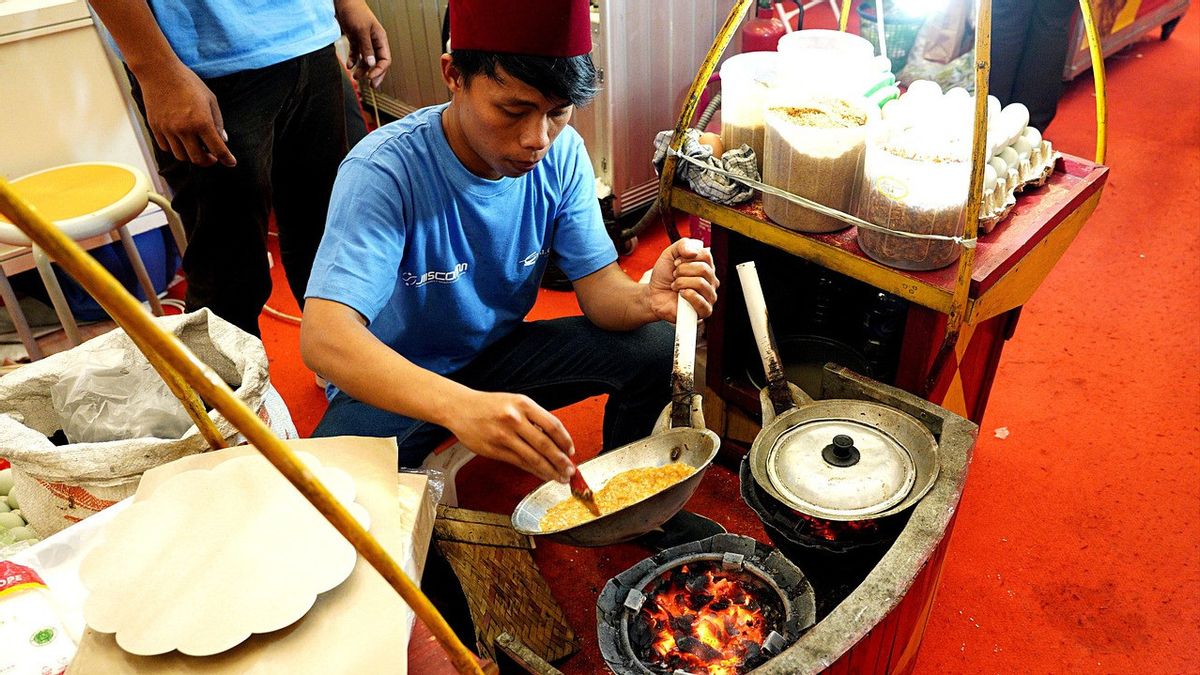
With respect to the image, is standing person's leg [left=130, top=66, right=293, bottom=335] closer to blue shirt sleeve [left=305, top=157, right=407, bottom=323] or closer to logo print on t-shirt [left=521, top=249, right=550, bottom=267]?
blue shirt sleeve [left=305, top=157, right=407, bottom=323]

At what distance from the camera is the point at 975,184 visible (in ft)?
5.09

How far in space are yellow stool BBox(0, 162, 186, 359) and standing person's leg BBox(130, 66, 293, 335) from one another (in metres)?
0.30

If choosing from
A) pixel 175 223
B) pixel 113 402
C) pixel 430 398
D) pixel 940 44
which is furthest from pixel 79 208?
pixel 940 44

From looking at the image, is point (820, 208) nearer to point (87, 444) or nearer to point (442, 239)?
point (442, 239)

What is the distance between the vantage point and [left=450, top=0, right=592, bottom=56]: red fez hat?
154cm

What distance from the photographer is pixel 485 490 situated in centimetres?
261

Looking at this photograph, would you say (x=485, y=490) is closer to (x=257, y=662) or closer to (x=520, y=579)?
(x=520, y=579)

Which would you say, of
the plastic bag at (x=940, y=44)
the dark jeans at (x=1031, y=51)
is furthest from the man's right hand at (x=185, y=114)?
the plastic bag at (x=940, y=44)

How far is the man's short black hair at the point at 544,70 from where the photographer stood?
159cm

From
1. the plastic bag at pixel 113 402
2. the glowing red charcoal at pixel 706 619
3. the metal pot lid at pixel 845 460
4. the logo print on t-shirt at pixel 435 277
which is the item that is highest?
the logo print on t-shirt at pixel 435 277

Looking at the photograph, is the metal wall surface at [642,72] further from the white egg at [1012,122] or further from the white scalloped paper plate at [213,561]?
the white scalloped paper plate at [213,561]

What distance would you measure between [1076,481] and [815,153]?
1.55 meters

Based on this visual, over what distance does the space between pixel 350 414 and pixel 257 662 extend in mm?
925

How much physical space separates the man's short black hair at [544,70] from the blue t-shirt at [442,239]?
27 centimetres
